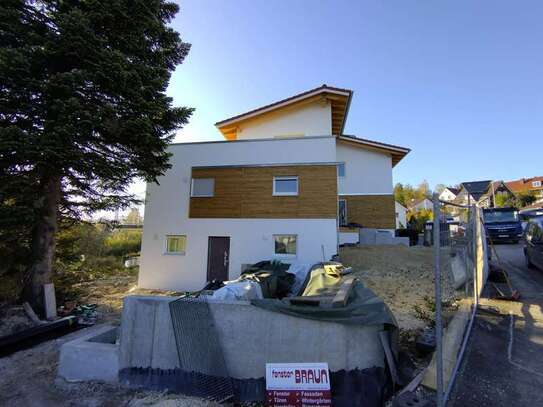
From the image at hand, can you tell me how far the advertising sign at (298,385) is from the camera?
3.63m

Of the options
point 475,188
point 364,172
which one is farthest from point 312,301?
point 364,172

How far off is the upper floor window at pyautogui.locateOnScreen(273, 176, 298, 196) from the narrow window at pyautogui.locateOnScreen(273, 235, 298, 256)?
5.96 feet

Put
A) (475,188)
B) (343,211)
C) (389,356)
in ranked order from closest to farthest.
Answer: (389,356), (475,188), (343,211)

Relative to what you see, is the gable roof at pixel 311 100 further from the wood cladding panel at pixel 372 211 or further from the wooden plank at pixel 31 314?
the wooden plank at pixel 31 314

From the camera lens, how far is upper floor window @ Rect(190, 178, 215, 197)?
43.1 feet

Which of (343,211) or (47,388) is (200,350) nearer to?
(47,388)

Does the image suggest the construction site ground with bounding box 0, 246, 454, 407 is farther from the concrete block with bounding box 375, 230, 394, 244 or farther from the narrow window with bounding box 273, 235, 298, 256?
the concrete block with bounding box 375, 230, 394, 244

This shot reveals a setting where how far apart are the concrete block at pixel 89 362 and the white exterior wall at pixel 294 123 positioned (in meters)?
13.7

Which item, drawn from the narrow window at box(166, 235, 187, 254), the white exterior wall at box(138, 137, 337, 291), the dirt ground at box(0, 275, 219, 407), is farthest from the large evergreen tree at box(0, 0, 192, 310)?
the narrow window at box(166, 235, 187, 254)

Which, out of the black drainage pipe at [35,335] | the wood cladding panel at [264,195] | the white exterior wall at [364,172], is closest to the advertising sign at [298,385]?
the black drainage pipe at [35,335]

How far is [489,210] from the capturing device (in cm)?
1866

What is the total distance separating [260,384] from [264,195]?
8870 millimetres

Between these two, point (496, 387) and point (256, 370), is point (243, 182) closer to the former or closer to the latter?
point (256, 370)

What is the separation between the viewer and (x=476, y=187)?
7652 millimetres
